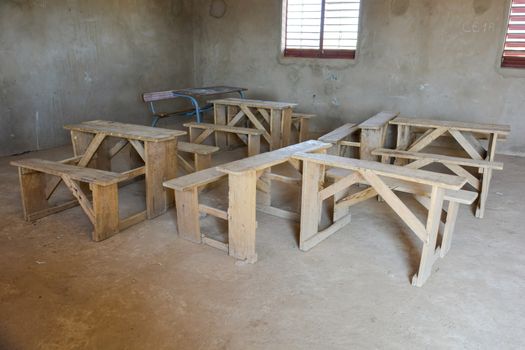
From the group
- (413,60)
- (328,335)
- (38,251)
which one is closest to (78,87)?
(38,251)

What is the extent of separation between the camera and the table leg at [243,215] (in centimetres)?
261

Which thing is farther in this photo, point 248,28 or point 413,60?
point 248,28

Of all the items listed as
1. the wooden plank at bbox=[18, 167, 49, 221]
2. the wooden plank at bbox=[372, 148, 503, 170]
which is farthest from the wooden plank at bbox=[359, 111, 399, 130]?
the wooden plank at bbox=[18, 167, 49, 221]

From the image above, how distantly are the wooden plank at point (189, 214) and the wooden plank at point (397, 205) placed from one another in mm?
1152

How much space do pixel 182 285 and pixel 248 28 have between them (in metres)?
5.72

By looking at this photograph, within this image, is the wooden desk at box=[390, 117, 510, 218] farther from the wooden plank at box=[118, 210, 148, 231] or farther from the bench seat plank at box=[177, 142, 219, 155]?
the wooden plank at box=[118, 210, 148, 231]

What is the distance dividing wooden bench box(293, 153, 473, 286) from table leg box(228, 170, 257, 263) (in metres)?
0.39

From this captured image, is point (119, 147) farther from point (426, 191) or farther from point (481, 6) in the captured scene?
point (481, 6)

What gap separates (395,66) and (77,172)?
15.7 ft

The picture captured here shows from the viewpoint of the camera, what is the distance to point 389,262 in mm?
2727

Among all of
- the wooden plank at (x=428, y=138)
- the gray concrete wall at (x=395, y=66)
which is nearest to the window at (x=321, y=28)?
the gray concrete wall at (x=395, y=66)

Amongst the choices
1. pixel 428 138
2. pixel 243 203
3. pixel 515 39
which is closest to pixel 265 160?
pixel 243 203

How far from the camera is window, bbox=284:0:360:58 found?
636 cm

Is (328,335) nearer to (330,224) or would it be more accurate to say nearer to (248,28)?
(330,224)
